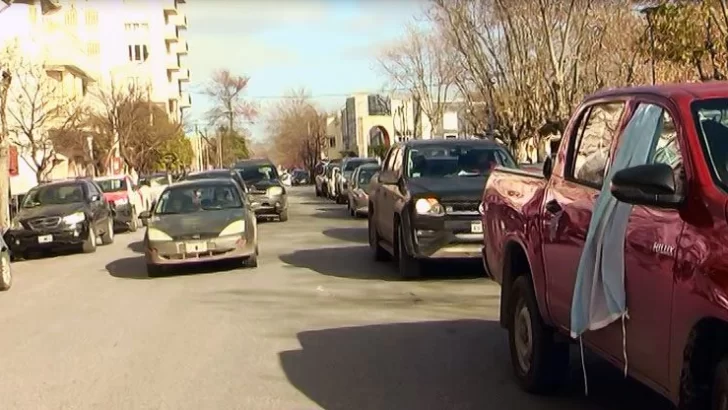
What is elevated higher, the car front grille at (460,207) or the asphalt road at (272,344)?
the car front grille at (460,207)

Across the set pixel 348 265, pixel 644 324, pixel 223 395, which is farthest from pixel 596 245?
pixel 348 265

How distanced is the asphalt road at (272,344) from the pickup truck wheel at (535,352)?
Result: 12 centimetres

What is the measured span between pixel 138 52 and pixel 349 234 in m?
70.0

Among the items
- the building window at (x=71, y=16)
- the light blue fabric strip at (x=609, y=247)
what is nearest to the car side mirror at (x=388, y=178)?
the light blue fabric strip at (x=609, y=247)

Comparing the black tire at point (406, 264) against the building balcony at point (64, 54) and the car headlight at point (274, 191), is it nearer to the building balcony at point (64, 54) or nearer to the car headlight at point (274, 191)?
the car headlight at point (274, 191)

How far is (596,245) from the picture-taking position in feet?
17.7

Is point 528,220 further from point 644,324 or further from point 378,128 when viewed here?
point 378,128

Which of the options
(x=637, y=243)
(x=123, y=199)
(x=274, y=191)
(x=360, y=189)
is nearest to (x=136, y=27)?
(x=123, y=199)

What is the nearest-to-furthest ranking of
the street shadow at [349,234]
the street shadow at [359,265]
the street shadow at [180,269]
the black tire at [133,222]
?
the street shadow at [359,265] < the street shadow at [180,269] < the street shadow at [349,234] < the black tire at [133,222]

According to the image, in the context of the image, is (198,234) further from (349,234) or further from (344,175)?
(344,175)

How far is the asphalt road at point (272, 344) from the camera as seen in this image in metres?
7.20

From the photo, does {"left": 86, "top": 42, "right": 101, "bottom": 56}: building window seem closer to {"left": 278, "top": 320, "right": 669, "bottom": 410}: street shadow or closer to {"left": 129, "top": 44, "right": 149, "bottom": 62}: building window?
{"left": 129, "top": 44, "right": 149, "bottom": 62}: building window

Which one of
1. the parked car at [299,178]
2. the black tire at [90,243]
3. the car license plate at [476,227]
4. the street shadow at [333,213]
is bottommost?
the parked car at [299,178]

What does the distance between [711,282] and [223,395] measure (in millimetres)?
4121
